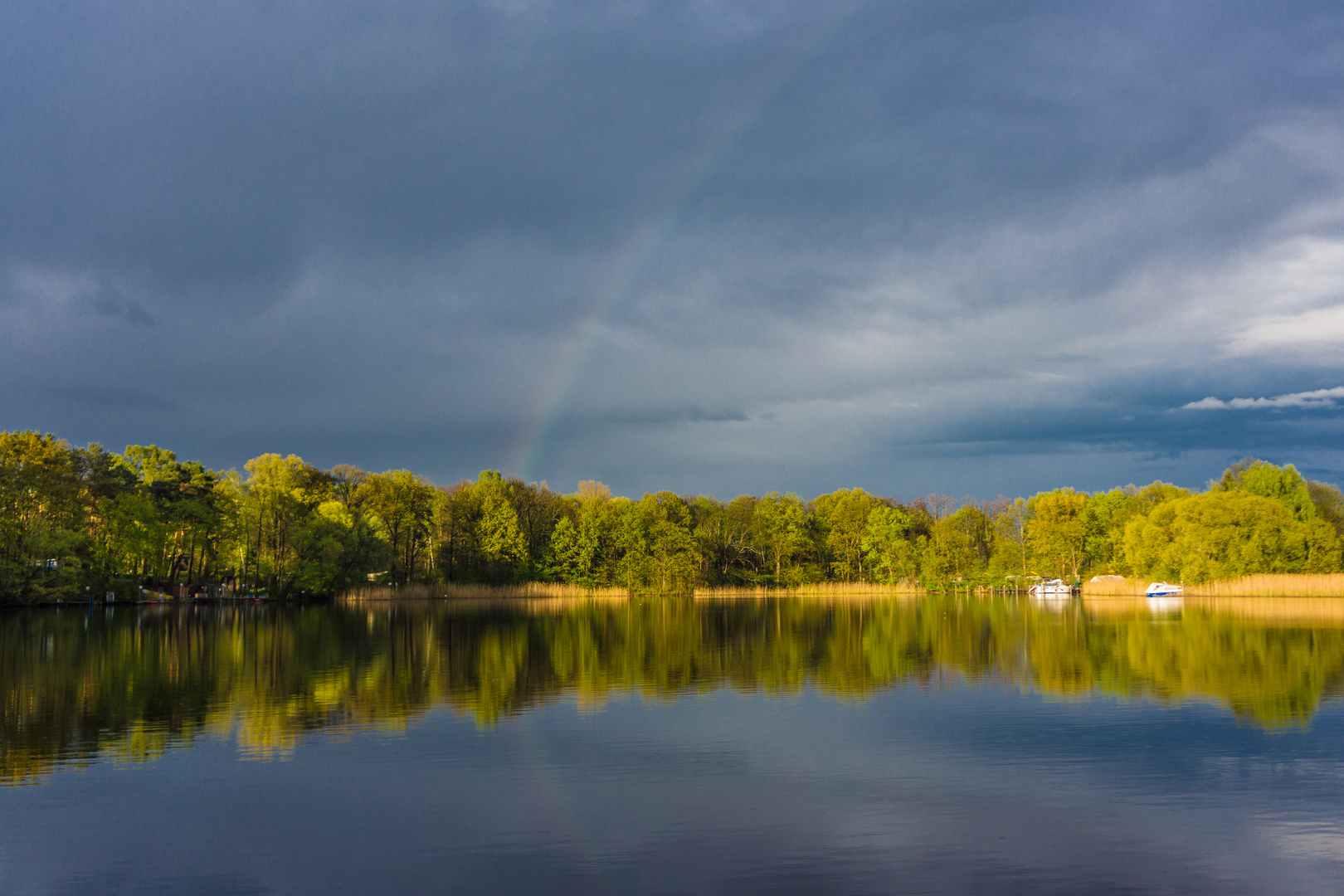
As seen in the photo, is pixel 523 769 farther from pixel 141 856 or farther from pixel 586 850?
pixel 141 856

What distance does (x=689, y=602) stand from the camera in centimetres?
9131

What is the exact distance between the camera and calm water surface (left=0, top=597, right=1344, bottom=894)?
1066cm

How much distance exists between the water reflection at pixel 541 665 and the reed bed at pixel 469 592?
36.6 meters

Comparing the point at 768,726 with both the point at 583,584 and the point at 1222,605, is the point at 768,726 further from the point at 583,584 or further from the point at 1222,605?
the point at 583,584

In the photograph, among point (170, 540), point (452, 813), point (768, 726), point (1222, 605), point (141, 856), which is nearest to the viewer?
point (141, 856)

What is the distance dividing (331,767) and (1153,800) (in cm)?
1321

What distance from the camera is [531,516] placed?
11594 centimetres

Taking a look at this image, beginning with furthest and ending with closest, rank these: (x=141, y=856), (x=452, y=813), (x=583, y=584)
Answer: (x=583, y=584) → (x=452, y=813) → (x=141, y=856)

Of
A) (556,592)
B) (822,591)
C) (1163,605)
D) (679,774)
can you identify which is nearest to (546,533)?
(556,592)

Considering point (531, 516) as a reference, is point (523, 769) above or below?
below

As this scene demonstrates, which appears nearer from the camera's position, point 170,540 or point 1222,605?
point 1222,605

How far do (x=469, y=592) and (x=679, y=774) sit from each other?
89.5 m

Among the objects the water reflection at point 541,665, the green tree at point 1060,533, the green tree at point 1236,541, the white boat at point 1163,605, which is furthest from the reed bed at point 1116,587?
the water reflection at point 541,665

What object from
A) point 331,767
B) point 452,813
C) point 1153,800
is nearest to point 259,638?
point 331,767
